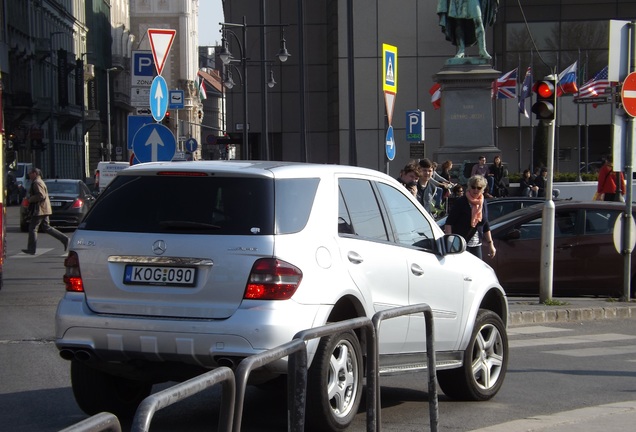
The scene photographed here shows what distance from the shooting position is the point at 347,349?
22.5ft

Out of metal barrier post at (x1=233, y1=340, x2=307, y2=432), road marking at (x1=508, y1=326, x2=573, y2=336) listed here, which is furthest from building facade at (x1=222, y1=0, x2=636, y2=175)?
metal barrier post at (x1=233, y1=340, x2=307, y2=432)

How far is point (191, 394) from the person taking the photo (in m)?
4.04

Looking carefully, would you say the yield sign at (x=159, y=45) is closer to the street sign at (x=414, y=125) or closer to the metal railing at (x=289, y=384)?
the street sign at (x=414, y=125)

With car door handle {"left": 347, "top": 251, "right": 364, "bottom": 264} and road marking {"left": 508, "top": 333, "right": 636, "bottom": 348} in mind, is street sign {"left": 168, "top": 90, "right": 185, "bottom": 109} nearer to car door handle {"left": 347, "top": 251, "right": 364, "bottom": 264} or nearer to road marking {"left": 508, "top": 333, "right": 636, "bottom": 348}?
road marking {"left": 508, "top": 333, "right": 636, "bottom": 348}

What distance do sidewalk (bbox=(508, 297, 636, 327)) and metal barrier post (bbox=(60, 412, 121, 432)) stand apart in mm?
10814

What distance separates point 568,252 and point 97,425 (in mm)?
13695

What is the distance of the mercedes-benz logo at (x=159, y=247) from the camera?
7125 millimetres

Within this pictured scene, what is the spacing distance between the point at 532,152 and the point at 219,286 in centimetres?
4107

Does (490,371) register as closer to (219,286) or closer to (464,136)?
(219,286)

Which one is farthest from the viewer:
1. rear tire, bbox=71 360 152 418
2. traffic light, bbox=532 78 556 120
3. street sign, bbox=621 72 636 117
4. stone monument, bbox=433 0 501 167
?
stone monument, bbox=433 0 501 167

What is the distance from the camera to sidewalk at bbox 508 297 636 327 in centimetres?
1414

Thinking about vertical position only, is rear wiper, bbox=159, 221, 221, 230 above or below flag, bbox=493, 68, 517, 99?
below

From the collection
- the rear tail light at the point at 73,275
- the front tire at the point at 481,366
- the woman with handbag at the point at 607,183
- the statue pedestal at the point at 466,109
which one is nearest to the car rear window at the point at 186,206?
the rear tail light at the point at 73,275

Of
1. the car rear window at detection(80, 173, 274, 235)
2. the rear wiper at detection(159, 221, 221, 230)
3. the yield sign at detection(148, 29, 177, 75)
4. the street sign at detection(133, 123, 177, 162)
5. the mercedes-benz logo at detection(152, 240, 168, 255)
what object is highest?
the yield sign at detection(148, 29, 177, 75)
